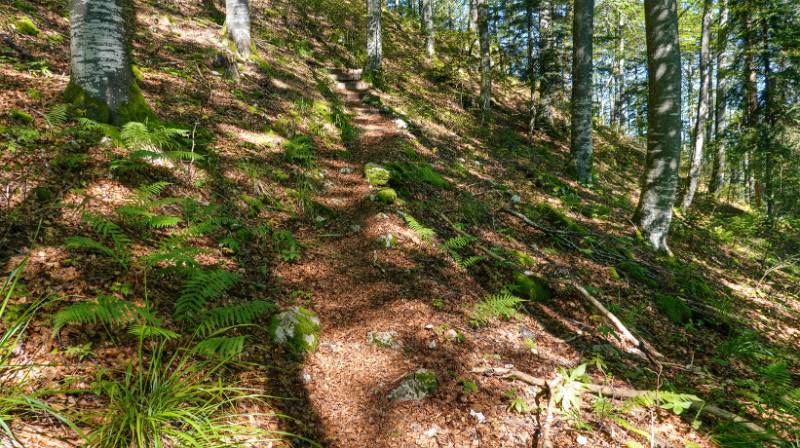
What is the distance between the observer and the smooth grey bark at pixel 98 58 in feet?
13.8

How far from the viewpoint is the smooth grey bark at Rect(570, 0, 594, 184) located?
9750 mm

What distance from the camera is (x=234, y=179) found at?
5.13 metres

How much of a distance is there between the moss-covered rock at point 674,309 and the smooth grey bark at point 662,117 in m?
2.18

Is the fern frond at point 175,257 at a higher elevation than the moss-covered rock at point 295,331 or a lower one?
higher

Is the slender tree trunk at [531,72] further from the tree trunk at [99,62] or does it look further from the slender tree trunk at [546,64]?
the tree trunk at [99,62]

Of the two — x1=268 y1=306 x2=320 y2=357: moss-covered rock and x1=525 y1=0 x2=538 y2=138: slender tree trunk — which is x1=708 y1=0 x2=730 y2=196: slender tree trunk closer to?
x1=525 y1=0 x2=538 y2=138: slender tree trunk

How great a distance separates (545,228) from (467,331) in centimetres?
372

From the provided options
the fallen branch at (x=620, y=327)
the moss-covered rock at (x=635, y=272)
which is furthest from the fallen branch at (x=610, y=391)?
the moss-covered rock at (x=635, y=272)

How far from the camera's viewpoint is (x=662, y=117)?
6703 millimetres

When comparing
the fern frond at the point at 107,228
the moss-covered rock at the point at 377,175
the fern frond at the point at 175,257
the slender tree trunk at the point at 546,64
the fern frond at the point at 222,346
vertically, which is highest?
the slender tree trunk at the point at 546,64

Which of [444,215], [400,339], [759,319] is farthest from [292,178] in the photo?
[759,319]

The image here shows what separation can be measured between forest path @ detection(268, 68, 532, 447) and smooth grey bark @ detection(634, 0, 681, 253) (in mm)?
4905

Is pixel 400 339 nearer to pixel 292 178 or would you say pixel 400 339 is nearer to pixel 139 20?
pixel 292 178

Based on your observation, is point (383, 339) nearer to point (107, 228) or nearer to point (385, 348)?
point (385, 348)
